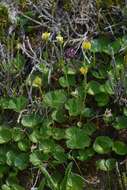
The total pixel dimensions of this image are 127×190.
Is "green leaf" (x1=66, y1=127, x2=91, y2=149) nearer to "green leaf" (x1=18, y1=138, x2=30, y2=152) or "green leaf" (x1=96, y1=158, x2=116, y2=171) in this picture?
"green leaf" (x1=96, y1=158, x2=116, y2=171)

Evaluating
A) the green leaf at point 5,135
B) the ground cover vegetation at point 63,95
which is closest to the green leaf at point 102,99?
the ground cover vegetation at point 63,95

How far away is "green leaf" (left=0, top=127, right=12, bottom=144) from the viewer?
294cm

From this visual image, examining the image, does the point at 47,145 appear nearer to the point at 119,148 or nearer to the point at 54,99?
the point at 54,99

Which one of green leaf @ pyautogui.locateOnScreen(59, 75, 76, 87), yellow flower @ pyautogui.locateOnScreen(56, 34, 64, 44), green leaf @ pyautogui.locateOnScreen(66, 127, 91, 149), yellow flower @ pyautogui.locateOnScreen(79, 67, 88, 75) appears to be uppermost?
yellow flower @ pyautogui.locateOnScreen(56, 34, 64, 44)

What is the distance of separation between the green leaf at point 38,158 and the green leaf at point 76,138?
15 cm

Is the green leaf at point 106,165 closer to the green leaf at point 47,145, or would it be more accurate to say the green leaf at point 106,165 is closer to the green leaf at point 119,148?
the green leaf at point 119,148

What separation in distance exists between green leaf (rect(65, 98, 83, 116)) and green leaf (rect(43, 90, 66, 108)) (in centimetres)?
6

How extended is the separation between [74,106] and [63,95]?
0.12 metres

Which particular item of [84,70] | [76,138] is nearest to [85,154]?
[76,138]

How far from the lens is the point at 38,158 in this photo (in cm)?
282

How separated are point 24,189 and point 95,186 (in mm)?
382

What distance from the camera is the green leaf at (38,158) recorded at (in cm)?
281

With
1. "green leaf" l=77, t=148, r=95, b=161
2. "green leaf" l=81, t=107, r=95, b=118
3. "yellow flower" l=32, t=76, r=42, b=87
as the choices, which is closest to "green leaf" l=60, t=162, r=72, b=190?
"green leaf" l=77, t=148, r=95, b=161

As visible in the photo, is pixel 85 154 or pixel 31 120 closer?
pixel 85 154
